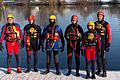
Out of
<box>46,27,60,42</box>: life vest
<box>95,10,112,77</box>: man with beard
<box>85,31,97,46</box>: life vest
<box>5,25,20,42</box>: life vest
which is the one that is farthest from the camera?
<box>5,25,20,42</box>: life vest

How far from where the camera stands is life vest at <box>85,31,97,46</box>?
9.50m

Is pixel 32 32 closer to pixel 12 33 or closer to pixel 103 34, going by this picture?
pixel 12 33

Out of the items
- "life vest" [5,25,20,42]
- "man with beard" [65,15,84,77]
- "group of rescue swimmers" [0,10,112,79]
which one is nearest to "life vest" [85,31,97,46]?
"group of rescue swimmers" [0,10,112,79]

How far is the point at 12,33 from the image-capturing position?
33.3ft

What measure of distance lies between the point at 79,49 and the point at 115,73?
4.67ft

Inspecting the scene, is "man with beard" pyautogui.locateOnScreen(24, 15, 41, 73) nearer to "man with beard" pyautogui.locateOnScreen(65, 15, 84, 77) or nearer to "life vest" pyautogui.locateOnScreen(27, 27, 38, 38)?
"life vest" pyautogui.locateOnScreen(27, 27, 38, 38)

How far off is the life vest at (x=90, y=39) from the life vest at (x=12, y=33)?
2.19 meters

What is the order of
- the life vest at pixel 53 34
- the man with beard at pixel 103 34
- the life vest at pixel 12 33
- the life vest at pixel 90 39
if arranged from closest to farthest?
the life vest at pixel 90 39 → the man with beard at pixel 103 34 → the life vest at pixel 53 34 → the life vest at pixel 12 33

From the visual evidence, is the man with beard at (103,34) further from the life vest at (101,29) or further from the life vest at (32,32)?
the life vest at (32,32)

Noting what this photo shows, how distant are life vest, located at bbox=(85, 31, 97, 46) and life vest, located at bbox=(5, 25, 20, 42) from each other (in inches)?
86.1

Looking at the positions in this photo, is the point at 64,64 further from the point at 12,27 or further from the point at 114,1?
the point at 114,1

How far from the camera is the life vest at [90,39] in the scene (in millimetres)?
9500

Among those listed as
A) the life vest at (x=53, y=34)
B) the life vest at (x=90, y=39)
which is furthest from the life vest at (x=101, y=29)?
the life vest at (x=53, y=34)

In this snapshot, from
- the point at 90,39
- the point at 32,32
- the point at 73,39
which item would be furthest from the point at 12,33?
the point at 90,39
